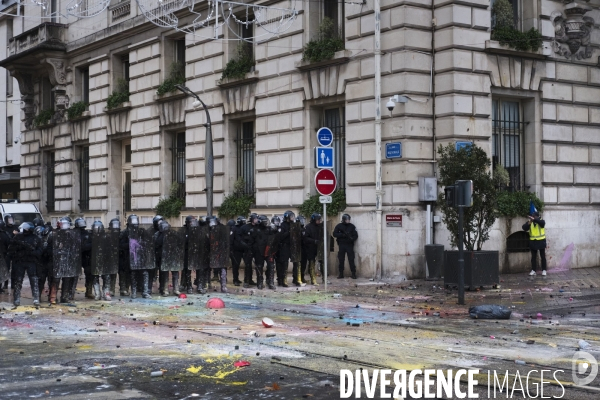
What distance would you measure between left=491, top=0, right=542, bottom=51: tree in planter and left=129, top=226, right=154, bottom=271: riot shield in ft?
36.8

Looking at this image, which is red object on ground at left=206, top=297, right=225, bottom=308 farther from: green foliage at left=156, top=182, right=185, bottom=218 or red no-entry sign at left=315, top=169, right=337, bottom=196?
green foliage at left=156, top=182, right=185, bottom=218

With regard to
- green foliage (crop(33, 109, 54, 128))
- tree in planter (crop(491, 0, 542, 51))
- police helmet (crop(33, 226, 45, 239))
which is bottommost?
police helmet (crop(33, 226, 45, 239))

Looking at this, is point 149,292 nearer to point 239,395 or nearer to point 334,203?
point 334,203

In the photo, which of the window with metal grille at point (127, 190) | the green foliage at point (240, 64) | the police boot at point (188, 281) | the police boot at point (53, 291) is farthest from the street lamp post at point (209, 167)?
the police boot at point (53, 291)

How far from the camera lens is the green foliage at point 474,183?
64.7ft

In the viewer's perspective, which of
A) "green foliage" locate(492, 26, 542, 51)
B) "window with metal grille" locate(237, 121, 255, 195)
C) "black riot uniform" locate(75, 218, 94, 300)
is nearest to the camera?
"black riot uniform" locate(75, 218, 94, 300)

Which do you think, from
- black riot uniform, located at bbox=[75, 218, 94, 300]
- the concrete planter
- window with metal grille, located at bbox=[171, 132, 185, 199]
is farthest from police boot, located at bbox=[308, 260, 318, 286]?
window with metal grille, located at bbox=[171, 132, 185, 199]

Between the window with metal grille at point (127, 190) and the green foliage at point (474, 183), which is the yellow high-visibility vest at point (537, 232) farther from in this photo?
the window with metal grille at point (127, 190)

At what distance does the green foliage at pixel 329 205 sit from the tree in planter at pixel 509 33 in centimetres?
612

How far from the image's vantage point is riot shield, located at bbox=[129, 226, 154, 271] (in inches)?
744

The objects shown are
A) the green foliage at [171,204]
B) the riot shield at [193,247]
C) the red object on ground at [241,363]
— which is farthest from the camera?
the green foliage at [171,204]

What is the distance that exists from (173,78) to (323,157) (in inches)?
527

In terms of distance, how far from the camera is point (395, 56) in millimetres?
22922

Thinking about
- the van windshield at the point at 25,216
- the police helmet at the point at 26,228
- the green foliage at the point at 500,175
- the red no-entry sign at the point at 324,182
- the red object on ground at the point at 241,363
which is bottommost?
the red object on ground at the point at 241,363
